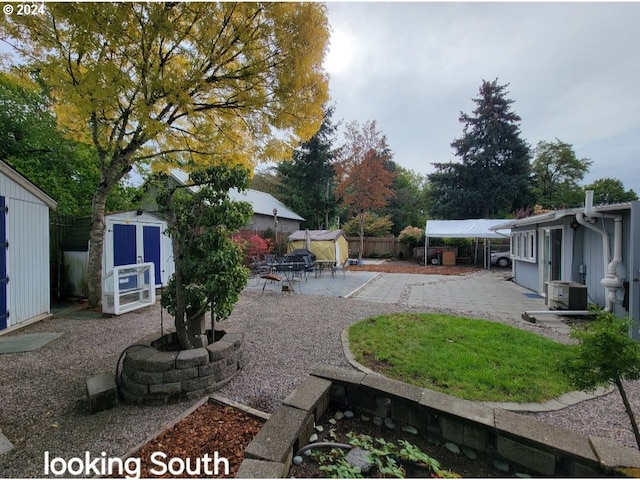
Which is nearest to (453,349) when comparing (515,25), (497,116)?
(515,25)

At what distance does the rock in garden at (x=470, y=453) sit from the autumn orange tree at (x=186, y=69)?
5.32 meters

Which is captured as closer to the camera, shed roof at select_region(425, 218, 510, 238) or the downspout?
the downspout

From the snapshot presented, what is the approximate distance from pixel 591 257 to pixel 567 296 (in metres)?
1.16

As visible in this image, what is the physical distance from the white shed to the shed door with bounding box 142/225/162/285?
2.27 m

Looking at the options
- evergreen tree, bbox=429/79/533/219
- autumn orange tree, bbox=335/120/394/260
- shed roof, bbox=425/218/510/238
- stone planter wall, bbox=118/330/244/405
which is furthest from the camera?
evergreen tree, bbox=429/79/533/219

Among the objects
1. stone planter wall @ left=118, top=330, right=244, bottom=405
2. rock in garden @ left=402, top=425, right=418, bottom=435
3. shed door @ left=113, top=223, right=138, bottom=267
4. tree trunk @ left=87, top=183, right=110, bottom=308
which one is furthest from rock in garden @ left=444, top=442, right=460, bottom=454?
shed door @ left=113, top=223, right=138, bottom=267

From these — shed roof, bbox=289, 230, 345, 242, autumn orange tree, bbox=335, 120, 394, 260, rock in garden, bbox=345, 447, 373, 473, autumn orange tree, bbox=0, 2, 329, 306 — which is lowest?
rock in garden, bbox=345, 447, 373, 473

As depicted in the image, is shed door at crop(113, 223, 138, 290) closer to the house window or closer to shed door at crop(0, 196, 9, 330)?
shed door at crop(0, 196, 9, 330)

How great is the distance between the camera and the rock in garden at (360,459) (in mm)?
1828

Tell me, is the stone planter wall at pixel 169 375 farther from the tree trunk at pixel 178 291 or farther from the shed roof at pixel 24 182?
the shed roof at pixel 24 182

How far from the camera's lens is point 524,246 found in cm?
1037

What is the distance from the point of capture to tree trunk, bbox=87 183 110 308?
6074 millimetres

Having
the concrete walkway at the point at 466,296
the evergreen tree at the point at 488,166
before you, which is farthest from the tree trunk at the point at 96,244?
the evergreen tree at the point at 488,166

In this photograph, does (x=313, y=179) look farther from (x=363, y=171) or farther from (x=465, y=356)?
(x=465, y=356)
